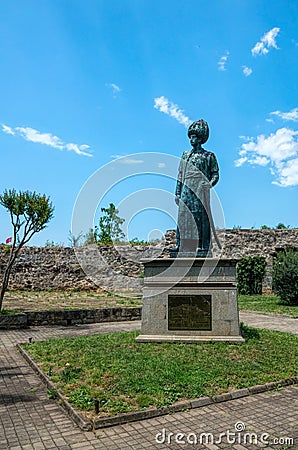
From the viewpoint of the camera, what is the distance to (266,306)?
1555 centimetres

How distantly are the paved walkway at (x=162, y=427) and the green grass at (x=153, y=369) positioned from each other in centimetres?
25

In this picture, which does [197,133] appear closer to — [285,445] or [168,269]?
[168,269]

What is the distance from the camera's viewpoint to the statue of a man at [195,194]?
7199 millimetres

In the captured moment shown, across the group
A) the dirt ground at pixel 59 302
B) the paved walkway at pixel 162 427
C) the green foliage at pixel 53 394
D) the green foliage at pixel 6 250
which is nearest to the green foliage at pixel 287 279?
the dirt ground at pixel 59 302

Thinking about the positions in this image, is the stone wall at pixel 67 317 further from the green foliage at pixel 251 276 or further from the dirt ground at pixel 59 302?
the green foliage at pixel 251 276

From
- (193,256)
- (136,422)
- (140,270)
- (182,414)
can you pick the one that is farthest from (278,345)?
(140,270)

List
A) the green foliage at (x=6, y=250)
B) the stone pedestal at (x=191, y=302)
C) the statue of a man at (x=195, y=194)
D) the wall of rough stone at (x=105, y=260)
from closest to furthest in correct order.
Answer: the stone pedestal at (x=191, y=302) < the statue of a man at (x=195, y=194) < the green foliage at (x=6, y=250) < the wall of rough stone at (x=105, y=260)

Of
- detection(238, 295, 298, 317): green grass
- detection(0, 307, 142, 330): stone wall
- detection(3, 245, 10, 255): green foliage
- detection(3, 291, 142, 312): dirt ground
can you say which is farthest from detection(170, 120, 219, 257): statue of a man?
detection(3, 245, 10, 255): green foliage

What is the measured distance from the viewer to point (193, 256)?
277 inches

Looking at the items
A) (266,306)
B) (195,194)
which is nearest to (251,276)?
(266,306)

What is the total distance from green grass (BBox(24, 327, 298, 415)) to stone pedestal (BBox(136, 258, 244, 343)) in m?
0.27

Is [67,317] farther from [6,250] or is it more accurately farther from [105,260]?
[105,260]

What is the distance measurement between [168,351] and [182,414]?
6.55ft

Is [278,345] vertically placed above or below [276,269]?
below
